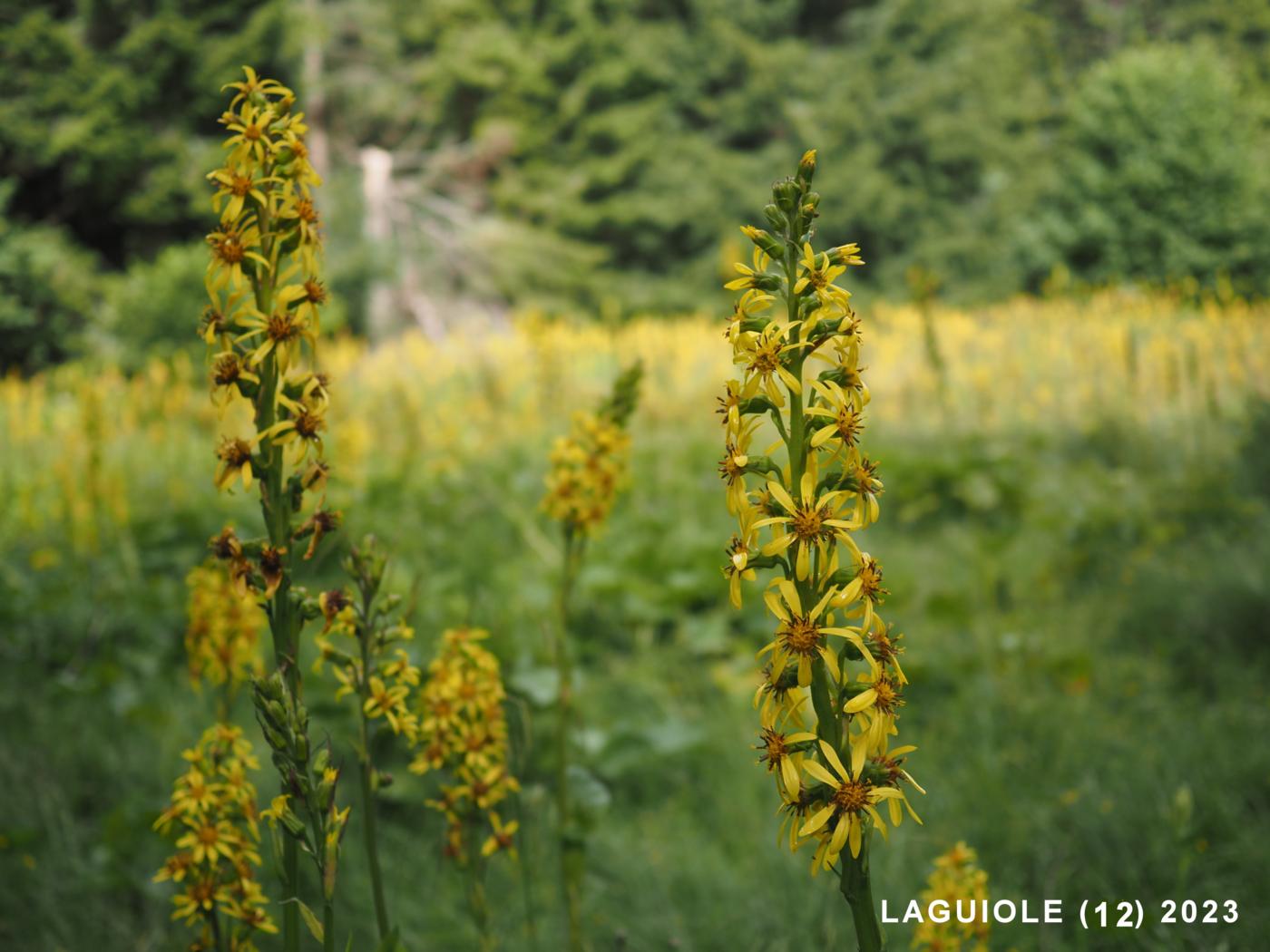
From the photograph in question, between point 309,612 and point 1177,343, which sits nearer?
point 309,612

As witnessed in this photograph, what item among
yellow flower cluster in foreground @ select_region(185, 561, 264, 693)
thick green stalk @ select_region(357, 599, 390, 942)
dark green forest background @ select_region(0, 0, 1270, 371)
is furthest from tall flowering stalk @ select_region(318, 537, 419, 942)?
dark green forest background @ select_region(0, 0, 1270, 371)

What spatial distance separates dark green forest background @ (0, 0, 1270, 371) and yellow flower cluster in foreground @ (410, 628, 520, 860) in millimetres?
7831

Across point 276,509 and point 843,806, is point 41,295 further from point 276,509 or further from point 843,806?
point 843,806

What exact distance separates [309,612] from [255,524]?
3.72 metres

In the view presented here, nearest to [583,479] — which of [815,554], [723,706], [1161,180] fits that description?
Result: [815,554]

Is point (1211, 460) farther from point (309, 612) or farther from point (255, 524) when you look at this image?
point (309, 612)

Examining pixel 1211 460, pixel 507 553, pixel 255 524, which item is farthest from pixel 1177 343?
pixel 255 524

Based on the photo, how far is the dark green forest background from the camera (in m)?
8.77

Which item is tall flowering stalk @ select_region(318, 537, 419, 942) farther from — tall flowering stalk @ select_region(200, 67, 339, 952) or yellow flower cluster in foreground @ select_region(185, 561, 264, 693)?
yellow flower cluster in foreground @ select_region(185, 561, 264, 693)

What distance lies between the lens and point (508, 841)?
1379 mm

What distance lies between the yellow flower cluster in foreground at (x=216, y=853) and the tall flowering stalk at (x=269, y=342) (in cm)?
15

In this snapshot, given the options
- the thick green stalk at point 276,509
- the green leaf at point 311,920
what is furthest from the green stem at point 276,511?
the green leaf at point 311,920

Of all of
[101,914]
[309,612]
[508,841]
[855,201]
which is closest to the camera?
[309,612]

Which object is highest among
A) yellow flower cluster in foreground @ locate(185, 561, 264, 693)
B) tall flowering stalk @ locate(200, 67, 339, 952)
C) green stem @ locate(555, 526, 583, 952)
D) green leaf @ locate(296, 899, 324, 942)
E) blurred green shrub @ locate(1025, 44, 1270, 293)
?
blurred green shrub @ locate(1025, 44, 1270, 293)
